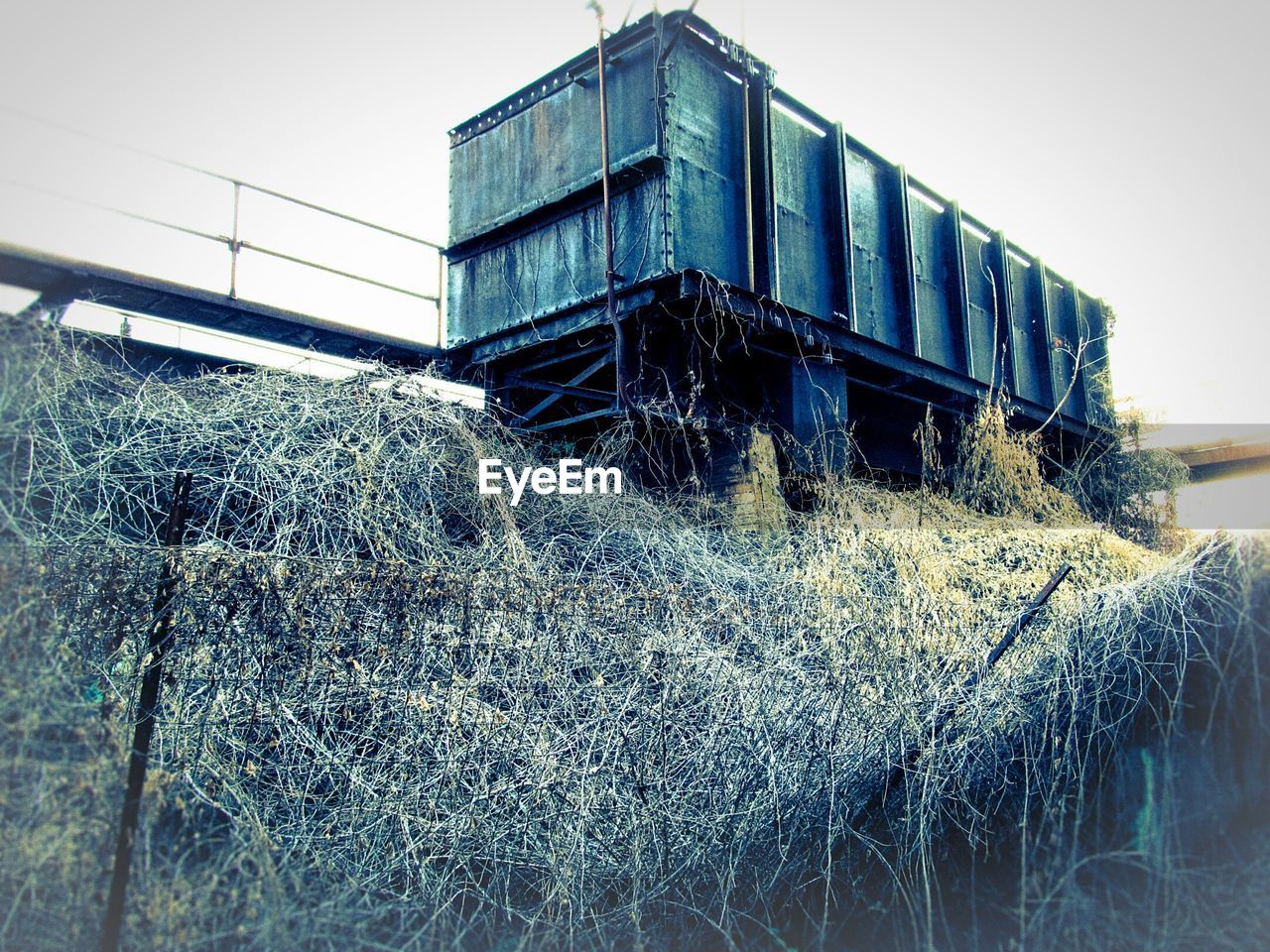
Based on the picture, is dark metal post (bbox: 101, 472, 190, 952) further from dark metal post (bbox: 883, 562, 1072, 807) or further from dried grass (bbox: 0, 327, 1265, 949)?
dark metal post (bbox: 883, 562, 1072, 807)

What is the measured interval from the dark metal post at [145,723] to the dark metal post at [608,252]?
14.7ft

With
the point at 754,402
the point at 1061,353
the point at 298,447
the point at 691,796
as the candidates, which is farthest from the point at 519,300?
the point at 1061,353

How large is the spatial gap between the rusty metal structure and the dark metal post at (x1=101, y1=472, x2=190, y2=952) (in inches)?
181

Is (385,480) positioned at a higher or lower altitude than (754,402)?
lower

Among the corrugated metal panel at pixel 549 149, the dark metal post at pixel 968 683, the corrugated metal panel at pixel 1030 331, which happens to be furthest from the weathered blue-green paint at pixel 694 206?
the dark metal post at pixel 968 683

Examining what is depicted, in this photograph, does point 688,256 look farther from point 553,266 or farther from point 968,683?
point 968,683

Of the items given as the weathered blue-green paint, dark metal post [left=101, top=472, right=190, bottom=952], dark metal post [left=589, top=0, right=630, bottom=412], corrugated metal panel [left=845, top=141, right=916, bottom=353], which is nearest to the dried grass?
dark metal post [left=101, top=472, right=190, bottom=952]

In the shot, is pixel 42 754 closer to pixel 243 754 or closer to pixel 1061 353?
pixel 243 754

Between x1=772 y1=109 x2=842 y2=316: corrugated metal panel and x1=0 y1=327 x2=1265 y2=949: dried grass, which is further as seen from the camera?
x1=772 y1=109 x2=842 y2=316: corrugated metal panel

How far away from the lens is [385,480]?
6043 millimetres

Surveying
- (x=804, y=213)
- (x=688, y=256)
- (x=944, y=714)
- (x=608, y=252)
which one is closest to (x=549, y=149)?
(x=608, y=252)

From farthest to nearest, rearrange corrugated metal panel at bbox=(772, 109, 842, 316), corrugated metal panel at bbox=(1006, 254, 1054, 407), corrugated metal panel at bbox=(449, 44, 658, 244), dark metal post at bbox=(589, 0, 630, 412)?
corrugated metal panel at bbox=(1006, 254, 1054, 407)
corrugated metal panel at bbox=(772, 109, 842, 316)
corrugated metal panel at bbox=(449, 44, 658, 244)
dark metal post at bbox=(589, 0, 630, 412)

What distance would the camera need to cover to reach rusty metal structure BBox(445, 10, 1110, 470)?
8.17 m

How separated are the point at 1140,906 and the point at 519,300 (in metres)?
7.48
